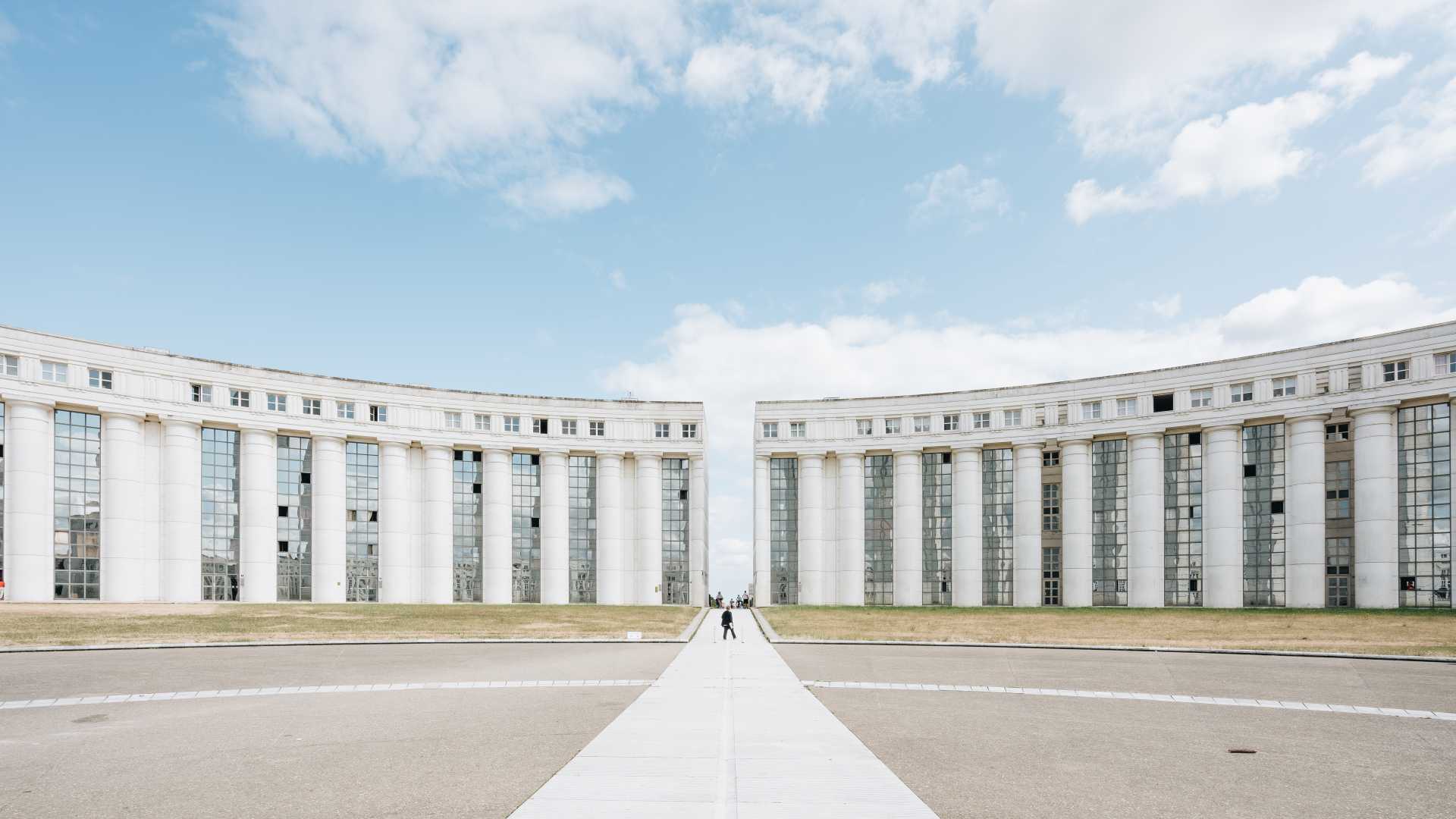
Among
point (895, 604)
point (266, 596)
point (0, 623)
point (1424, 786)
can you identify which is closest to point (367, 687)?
point (1424, 786)

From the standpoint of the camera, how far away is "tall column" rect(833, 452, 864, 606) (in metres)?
74.1

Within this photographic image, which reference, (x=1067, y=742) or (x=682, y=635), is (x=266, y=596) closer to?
(x=682, y=635)

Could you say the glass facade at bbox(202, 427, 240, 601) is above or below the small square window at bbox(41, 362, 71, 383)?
below

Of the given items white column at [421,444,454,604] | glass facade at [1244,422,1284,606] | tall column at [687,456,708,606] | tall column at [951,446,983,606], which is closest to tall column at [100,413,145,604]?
white column at [421,444,454,604]

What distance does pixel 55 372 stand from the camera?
5738 cm

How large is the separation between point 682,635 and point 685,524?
40.5 m

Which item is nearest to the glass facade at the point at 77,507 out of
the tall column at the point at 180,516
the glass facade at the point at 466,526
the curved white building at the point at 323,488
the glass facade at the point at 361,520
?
the curved white building at the point at 323,488

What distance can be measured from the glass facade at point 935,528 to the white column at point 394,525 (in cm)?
4204

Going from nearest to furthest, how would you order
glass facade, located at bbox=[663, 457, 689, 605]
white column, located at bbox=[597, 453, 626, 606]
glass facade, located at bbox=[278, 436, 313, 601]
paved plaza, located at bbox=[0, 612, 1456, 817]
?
1. paved plaza, located at bbox=[0, 612, 1456, 817]
2. glass facade, located at bbox=[278, 436, 313, 601]
3. white column, located at bbox=[597, 453, 626, 606]
4. glass facade, located at bbox=[663, 457, 689, 605]

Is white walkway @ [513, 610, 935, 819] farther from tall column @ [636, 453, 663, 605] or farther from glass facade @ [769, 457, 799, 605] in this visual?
glass facade @ [769, 457, 799, 605]

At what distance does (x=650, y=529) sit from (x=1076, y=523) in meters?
34.8

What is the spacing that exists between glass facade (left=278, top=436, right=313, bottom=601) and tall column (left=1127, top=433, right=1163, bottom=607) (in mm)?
62398

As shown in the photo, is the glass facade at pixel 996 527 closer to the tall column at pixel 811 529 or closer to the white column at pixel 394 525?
the tall column at pixel 811 529

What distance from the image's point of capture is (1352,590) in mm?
58719
